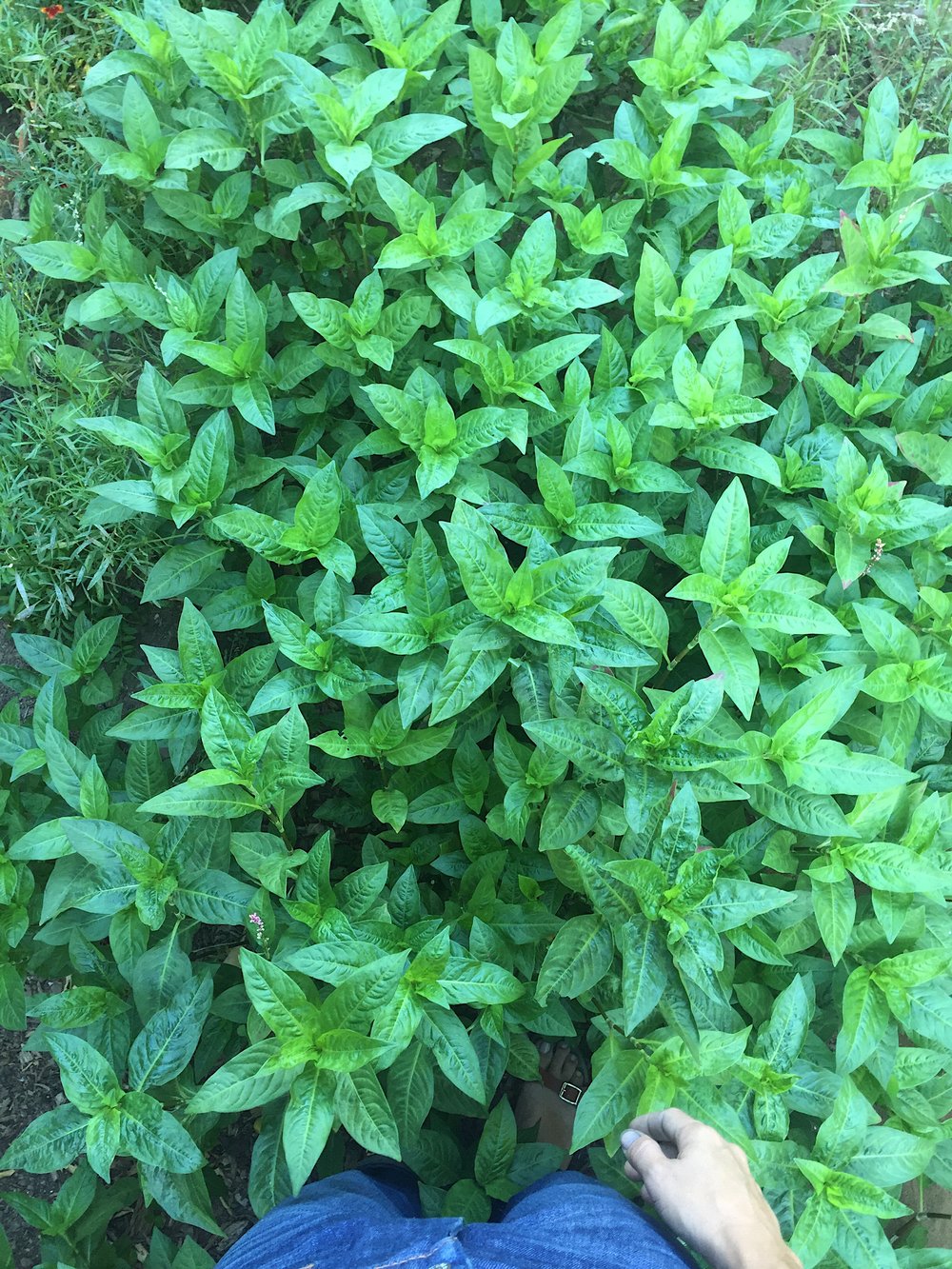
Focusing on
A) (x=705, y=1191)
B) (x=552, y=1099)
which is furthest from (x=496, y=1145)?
(x=705, y=1191)

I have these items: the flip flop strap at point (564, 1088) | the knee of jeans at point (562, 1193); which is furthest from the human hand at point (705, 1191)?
the flip flop strap at point (564, 1088)

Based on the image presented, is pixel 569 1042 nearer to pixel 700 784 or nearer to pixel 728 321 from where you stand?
pixel 700 784

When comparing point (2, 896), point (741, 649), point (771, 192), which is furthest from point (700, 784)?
point (771, 192)

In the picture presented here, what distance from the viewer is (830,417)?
261 cm

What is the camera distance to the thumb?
5.66 ft

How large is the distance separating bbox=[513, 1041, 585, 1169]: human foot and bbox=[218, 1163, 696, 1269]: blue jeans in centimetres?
87

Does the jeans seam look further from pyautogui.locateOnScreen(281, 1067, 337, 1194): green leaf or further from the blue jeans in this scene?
pyautogui.locateOnScreen(281, 1067, 337, 1194): green leaf

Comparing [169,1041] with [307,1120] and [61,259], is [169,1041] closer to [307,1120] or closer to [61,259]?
[307,1120]

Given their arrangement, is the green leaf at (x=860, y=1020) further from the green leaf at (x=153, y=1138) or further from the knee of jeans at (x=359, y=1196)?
the green leaf at (x=153, y=1138)

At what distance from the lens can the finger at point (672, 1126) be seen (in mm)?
1752

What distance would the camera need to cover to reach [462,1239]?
1716mm

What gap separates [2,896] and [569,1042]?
5.76ft

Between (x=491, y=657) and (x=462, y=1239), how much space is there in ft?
3.89

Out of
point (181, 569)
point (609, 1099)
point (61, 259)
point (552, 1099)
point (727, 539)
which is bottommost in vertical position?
point (552, 1099)
